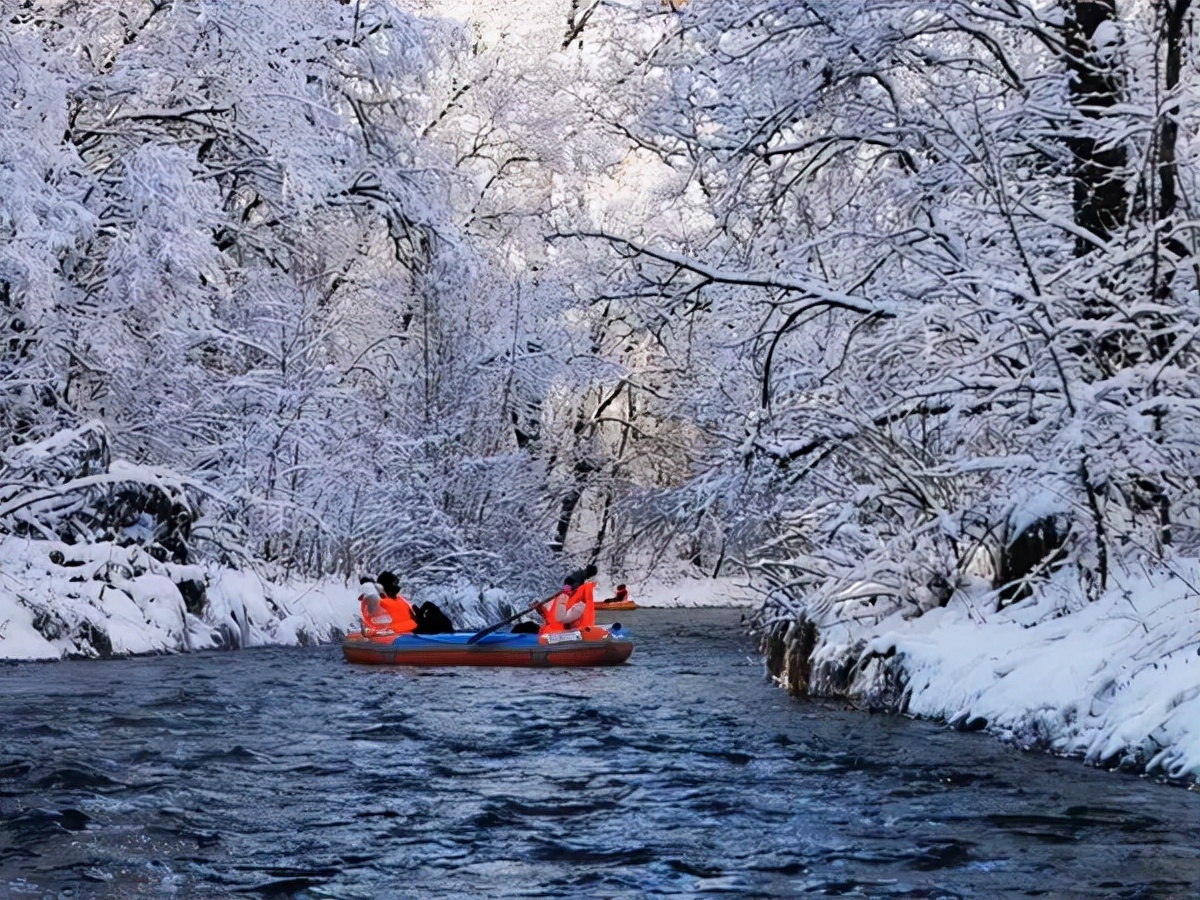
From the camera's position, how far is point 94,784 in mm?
8398

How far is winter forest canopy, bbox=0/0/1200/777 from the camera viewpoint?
10.8 m

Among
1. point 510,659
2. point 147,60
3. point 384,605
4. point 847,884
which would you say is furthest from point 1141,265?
point 147,60

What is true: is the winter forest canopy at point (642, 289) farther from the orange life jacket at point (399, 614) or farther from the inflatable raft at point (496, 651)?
the orange life jacket at point (399, 614)

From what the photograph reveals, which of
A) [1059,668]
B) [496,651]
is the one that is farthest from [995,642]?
[496,651]

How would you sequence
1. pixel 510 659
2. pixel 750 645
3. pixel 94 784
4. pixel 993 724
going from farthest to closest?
pixel 750 645
pixel 510 659
pixel 993 724
pixel 94 784

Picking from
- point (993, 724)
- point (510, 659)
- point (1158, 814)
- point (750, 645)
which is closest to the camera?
point (1158, 814)

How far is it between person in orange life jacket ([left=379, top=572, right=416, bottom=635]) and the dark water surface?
19.8 ft

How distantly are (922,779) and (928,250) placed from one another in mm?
4928

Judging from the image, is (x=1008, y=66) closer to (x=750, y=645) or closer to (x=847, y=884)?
(x=847, y=884)

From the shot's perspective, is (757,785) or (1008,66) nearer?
(757,785)

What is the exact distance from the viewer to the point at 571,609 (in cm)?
1941

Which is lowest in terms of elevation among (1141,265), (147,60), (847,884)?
(847,884)

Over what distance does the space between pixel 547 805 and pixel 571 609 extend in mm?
11274

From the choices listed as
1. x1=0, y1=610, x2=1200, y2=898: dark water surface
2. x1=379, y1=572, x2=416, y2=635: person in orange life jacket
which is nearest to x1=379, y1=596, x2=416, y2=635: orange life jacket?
x1=379, y1=572, x2=416, y2=635: person in orange life jacket
